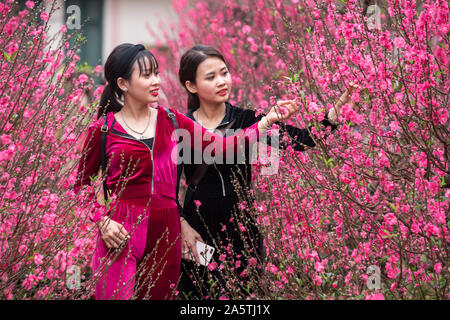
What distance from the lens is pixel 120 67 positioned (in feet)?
11.7

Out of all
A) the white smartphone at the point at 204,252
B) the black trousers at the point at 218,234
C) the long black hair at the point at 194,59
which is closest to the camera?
the white smartphone at the point at 204,252

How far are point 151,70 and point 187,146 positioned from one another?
1.79ft

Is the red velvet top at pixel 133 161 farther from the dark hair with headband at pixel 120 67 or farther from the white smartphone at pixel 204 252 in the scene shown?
the white smartphone at pixel 204 252

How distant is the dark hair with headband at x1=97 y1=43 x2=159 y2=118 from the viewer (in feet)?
11.6

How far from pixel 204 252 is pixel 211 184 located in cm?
44

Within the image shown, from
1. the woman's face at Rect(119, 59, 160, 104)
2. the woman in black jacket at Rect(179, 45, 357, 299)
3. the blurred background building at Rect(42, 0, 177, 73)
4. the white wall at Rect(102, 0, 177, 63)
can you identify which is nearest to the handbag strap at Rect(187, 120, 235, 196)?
the woman in black jacket at Rect(179, 45, 357, 299)

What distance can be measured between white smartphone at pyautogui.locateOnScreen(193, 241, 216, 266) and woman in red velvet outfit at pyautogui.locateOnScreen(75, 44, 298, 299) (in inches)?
11.5

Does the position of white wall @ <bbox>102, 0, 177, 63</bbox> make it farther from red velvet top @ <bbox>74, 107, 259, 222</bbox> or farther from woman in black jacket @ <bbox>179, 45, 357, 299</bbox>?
red velvet top @ <bbox>74, 107, 259, 222</bbox>

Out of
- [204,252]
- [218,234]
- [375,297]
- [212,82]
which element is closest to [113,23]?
[212,82]

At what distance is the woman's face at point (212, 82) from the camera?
4.05 meters

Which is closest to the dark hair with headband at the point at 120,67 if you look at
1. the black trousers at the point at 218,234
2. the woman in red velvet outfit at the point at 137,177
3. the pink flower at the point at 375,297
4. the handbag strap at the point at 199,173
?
the woman in red velvet outfit at the point at 137,177

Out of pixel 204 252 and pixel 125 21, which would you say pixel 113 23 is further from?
pixel 204 252

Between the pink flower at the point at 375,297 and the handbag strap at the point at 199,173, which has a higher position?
the handbag strap at the point at 199,173

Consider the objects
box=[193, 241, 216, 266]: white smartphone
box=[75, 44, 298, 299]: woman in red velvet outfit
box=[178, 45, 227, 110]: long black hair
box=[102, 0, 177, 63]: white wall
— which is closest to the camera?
box=[75, 44, 298, 299]: woman in red velvet outfit
